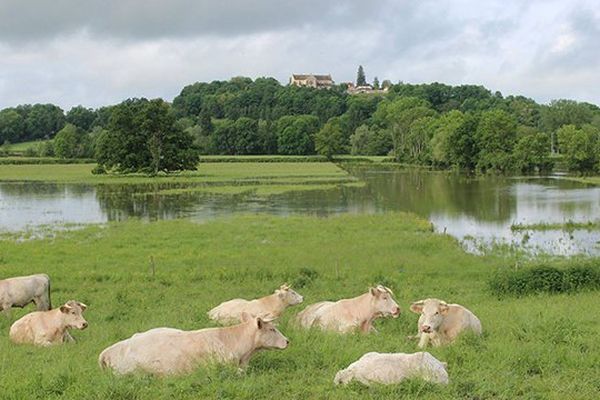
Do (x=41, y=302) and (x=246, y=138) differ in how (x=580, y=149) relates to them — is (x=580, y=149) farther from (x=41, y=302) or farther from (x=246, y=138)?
(x=41, y=302)

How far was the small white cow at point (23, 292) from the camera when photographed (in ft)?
49.3

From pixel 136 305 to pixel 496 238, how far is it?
69.8ft

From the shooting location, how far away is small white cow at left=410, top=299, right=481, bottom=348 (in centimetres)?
1144

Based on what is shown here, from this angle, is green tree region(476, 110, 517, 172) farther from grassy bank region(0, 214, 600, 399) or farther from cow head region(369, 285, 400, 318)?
cow head region(369, 285, 400, 318)

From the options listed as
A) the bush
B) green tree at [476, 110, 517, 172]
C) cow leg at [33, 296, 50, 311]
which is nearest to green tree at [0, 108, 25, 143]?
green tree at [476, 110, 517, 172]

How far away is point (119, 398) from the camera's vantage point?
7723 mm

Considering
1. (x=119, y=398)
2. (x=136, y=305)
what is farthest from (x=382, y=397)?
(x=136, y=305)

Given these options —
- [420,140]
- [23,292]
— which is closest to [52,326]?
[23,292]

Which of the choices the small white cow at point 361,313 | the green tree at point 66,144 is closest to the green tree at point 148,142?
the green tree at point 66,144

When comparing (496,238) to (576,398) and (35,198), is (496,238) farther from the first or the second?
(35,198)

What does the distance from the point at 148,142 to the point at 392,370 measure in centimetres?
8031

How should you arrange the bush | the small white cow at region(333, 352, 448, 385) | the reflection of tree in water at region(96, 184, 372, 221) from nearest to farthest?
the small white cow at region(333, 352, 448, 385) < the bush < the reflection of tree in water at region(96, 184, 372, 221)

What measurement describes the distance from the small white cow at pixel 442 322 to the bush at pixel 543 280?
25.6ft

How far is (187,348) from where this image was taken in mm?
9266
